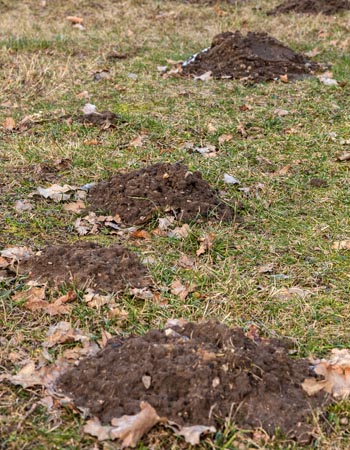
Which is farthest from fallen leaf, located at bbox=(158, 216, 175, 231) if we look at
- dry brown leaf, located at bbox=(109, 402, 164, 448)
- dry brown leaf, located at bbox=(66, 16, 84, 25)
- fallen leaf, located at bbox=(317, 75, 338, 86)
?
dry brown leaf, located at bbox=(66, 16, 84, 25)

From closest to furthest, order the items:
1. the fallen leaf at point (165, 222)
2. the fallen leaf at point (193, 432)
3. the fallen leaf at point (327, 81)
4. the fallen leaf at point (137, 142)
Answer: the fallen leaf at point (193, 432)
the fallen leaf at point (165, 222)
the fallen leaf at point (137, 142)
the fallen leaf at point (327, 81)

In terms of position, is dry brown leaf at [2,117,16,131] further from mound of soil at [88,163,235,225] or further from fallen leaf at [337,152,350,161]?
fallen leaf at [337,152,350,161]

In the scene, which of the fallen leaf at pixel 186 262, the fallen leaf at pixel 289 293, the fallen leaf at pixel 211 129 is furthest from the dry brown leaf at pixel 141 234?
the fallen leaf at pixel 211 129

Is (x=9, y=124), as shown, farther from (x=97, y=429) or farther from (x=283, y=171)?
(x=97, y=429)

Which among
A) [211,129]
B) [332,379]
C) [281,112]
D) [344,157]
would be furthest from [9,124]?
[332,379]

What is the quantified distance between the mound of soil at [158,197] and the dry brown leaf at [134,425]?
2.03 metres

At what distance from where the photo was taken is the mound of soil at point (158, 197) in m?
4.77

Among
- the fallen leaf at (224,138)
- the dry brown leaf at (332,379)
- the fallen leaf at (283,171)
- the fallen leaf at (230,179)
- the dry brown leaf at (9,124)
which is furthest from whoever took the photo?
the dry brown leaf at (9,124)

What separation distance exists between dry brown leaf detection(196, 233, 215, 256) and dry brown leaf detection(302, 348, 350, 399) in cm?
126

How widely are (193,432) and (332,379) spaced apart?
2.62 ft

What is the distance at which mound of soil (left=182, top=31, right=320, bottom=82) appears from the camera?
26.3 feet

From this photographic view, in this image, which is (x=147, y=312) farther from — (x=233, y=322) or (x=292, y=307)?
(x=292, y=307)

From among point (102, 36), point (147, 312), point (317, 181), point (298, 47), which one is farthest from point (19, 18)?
point (147, 312)

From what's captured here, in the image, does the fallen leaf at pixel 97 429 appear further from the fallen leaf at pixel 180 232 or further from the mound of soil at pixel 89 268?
the fallen leaf at pixel 180 232
